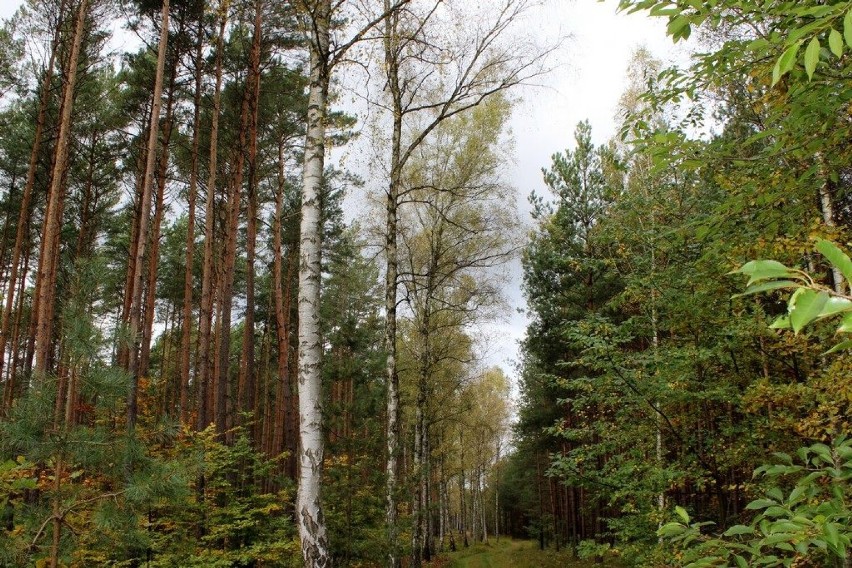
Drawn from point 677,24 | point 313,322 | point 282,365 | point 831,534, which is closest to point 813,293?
point 831,534

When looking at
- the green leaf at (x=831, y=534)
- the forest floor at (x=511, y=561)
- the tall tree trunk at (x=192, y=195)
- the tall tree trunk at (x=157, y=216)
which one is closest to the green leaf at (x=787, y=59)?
the green leaf at (x=831, y=534)

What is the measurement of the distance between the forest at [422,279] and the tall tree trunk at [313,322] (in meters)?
0.03

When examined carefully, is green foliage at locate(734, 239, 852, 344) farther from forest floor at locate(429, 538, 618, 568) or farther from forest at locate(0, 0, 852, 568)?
forest floor at locate(429, 538, 618, 568)

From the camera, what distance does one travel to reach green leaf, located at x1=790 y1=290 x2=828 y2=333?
59 cm

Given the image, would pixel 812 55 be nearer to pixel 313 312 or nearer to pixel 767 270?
pixel 767 270

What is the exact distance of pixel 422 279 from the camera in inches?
531

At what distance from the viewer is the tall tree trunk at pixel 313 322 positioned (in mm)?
3730

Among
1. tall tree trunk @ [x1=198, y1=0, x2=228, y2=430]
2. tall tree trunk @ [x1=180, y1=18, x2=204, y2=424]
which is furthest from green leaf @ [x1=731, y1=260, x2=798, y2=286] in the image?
tall tree trunk @ [x1=180, y1=18, x2=204, y2=424]

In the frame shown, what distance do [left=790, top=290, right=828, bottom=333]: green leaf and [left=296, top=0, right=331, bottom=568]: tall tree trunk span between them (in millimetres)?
3759

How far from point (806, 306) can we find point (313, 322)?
3.84 m

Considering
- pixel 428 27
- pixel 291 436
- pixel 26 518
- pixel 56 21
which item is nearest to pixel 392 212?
pixel 428 27

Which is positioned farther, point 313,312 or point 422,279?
point 422,279

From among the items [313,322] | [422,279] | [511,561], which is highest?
[422,279]

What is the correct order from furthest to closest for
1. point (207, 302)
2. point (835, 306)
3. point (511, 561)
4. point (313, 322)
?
point (511, 561) < point (207, 302) < point (313, 322) < point (835, 306)
